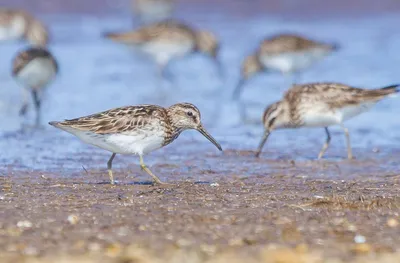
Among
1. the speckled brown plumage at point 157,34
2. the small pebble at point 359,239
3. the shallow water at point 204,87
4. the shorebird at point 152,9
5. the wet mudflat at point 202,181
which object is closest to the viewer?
the wet mudflat at point 202,181

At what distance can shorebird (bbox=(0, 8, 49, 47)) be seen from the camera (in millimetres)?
18938

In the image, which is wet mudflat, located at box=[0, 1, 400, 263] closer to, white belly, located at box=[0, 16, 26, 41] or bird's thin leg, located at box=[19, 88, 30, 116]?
bird's thin leg, located at box=[19, 88, 30, 116]

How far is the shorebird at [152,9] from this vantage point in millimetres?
23453

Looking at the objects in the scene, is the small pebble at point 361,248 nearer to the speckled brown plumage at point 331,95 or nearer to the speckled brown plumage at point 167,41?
the speckled brown plumage at point 331,95

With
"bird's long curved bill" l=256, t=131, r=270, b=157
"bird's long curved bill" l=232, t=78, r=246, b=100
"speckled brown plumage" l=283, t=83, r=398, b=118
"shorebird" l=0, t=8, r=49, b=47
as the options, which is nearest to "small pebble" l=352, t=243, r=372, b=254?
"bird's long curved bill" l=256, t=131, r=270, b=157

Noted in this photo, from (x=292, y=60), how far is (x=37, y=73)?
4.44 meters

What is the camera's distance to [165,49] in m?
19.0

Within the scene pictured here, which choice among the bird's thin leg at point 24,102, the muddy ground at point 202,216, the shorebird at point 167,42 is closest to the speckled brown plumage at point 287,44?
the shorebird at point 167,42

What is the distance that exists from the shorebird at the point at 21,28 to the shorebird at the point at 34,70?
138 inches

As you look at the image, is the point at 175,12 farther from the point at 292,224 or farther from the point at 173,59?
the point at 292,224

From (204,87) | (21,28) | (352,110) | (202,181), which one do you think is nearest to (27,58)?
(204,87)

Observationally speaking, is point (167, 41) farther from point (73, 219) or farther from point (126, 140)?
point (73, 219)

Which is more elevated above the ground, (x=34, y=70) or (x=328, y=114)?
(x=34, y=70)

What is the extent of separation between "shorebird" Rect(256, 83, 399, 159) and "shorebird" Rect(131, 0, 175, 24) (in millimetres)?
11504
